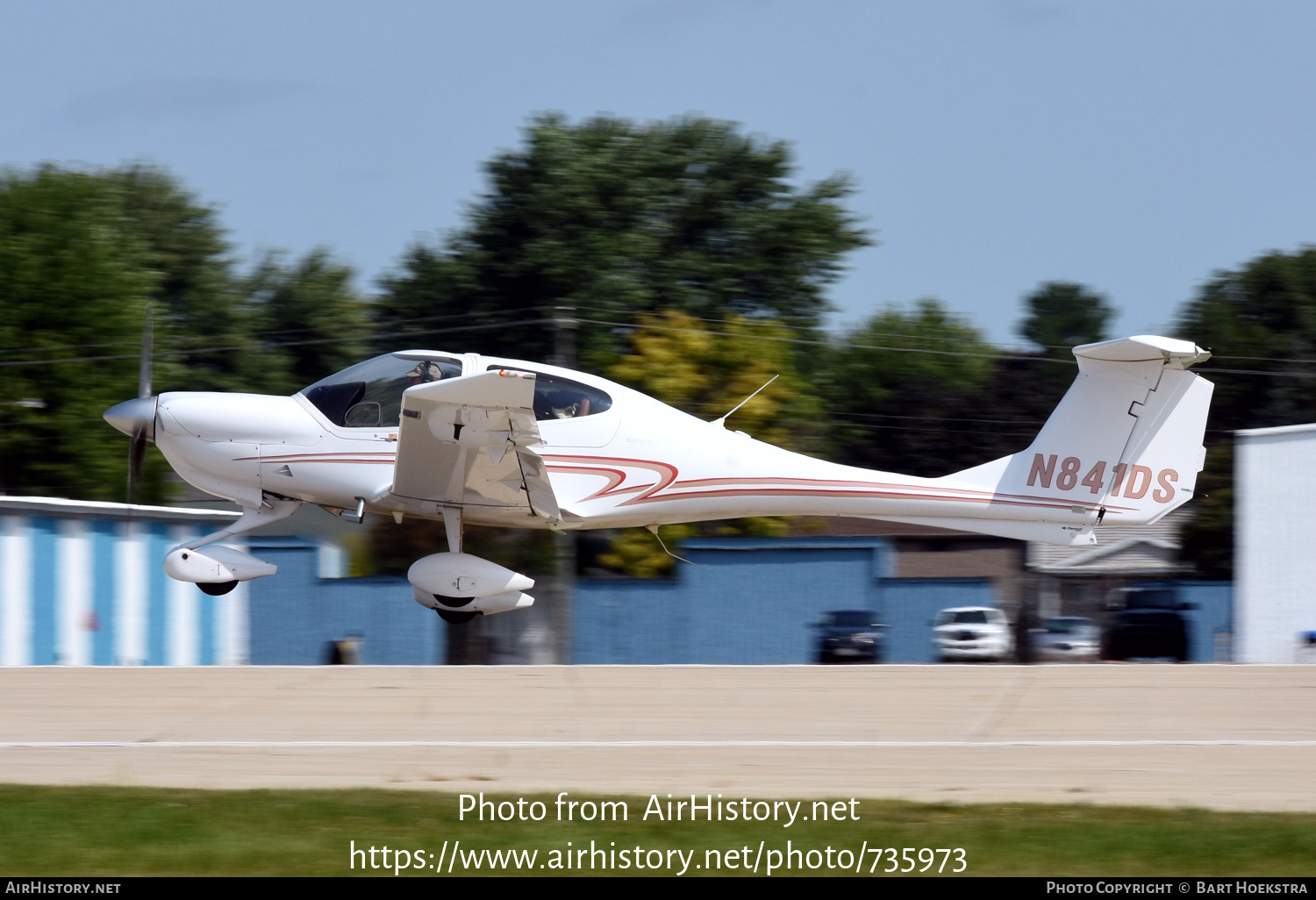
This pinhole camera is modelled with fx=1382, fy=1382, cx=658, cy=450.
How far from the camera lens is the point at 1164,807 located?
8.03 meters

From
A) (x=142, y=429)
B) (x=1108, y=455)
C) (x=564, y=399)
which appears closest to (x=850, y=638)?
(x=1108, y=455)

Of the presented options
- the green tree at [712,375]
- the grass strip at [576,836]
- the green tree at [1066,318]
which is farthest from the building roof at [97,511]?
the green tree at [1066,318]

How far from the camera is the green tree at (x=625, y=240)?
133 ft

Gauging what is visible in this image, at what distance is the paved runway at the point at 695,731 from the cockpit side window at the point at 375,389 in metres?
2.30

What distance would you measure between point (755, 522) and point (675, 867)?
2167 cm

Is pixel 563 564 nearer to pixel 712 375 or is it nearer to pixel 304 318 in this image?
pixel 712 375

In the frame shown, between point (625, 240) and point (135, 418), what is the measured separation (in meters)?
30.2

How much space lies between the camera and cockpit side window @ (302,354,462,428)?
11773 millimetres

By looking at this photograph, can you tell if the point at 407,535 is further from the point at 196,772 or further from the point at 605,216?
the point at 605,216

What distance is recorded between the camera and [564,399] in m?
12.2

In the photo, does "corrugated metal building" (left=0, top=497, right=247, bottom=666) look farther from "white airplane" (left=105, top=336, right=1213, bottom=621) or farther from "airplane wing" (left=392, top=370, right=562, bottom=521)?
"airplane wing" (left=392, top=370, right=562, bottom=521)

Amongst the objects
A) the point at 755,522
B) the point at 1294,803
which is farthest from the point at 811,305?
the point at 1294,803

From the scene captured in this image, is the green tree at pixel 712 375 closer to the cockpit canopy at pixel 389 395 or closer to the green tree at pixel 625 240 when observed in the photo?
the green tree at pixel 625 240

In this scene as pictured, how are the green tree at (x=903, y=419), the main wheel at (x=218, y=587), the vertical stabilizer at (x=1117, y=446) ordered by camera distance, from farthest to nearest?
1. the green tree at (x=903, y=419)
2. the vertical stabilizer at (x=1117, y=446)
3. the main wheel at (x=218, y=587)
